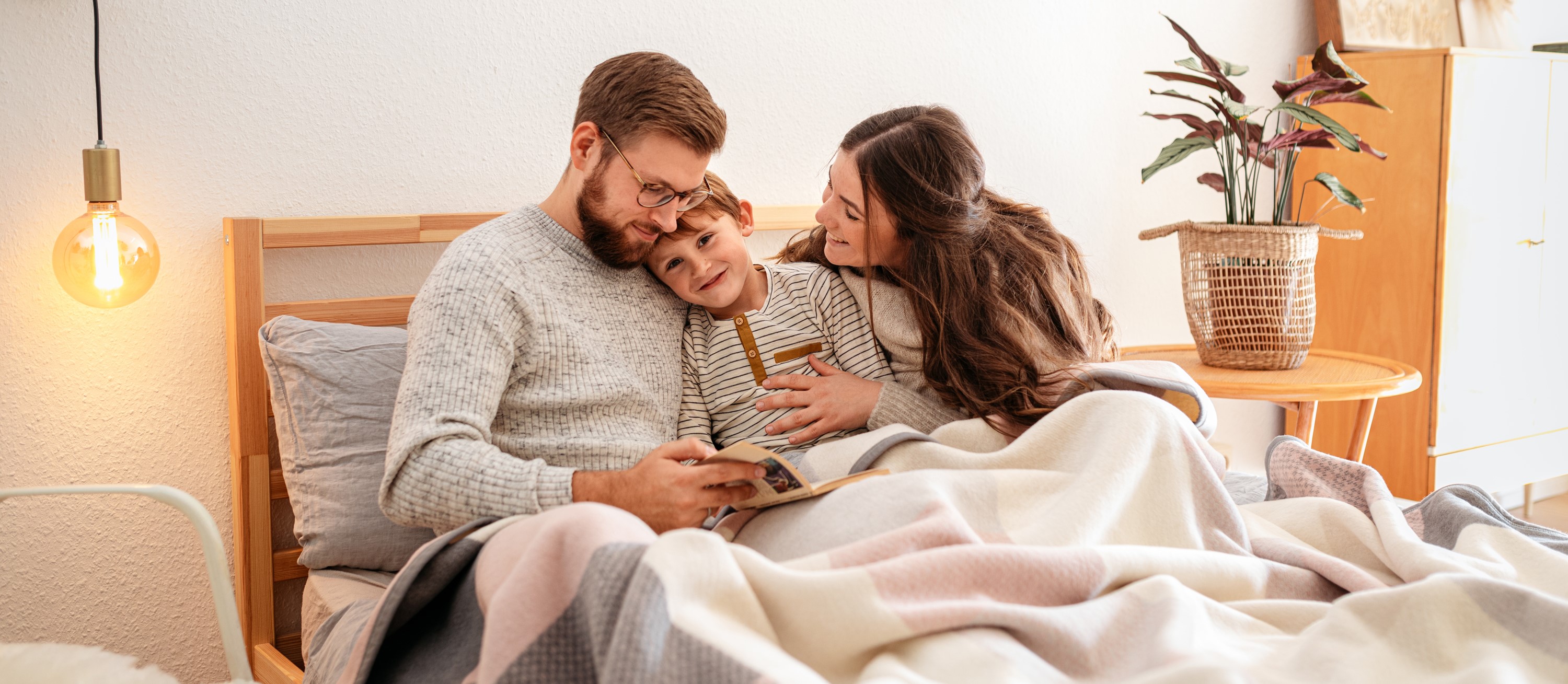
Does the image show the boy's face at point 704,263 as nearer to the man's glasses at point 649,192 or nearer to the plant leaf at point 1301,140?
the man's glasses at point 649,192

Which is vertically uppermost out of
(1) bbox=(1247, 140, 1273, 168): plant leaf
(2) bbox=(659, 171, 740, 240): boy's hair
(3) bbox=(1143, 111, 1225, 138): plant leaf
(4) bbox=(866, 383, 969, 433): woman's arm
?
(3) bbox=(1143, 111, 1225, 138): plant leaf

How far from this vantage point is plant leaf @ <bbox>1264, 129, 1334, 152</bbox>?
1953mm

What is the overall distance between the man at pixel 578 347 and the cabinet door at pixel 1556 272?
2415 mm

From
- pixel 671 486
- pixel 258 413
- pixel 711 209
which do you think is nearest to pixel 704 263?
pixel 711 209

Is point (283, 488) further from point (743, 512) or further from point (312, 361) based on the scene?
point (743, 512)

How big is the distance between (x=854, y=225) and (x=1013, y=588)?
2.62 feet

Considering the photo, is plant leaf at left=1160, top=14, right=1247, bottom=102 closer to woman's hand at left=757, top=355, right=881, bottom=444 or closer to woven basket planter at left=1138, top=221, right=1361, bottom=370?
woven basket planter at left=1138, top=221, right=1361, bottom=370

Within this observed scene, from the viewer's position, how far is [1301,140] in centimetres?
196

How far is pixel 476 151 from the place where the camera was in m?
1.71

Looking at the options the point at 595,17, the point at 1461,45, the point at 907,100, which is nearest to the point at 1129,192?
the point at 907,100

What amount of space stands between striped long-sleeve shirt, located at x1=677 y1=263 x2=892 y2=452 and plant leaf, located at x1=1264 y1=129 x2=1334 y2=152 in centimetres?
94

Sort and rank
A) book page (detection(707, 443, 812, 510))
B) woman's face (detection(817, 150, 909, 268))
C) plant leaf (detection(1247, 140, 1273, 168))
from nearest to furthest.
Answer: book page (detection(707, 443, 812, 510)), woman's face (detection(817, 150, 909, 268)), plant leaf (detection(1247, 140, 1273, 168))

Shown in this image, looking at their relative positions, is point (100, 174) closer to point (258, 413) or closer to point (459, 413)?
point (258, 413)

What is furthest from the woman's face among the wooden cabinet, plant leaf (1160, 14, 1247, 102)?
the wooden cabinet
